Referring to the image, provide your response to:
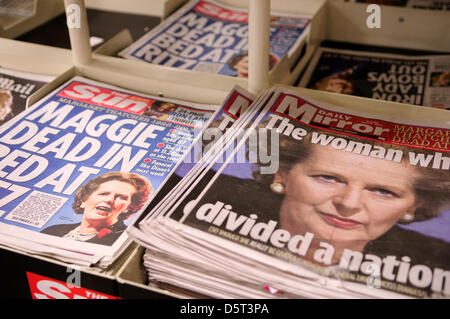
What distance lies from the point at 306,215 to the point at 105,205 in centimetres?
27

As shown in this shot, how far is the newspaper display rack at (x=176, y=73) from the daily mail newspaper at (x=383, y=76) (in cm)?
5

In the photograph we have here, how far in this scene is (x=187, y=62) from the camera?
1.02m

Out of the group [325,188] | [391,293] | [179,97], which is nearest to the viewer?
[391,293]

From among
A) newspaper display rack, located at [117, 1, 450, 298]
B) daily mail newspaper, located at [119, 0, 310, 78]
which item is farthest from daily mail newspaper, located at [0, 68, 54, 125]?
newspaper display rack, located at [117, 1, 450, 298]

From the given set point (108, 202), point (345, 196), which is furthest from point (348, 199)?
point (108, 202)

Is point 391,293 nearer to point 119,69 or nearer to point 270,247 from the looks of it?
point 270,247

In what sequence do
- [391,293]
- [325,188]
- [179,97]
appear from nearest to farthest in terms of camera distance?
[391,293] < [325,188] < [179,97]

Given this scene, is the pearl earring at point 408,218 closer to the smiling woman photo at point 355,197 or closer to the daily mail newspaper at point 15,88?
the smiling woman photo at point 355,197

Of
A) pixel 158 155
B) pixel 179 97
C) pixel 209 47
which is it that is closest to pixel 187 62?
pixel 209 47

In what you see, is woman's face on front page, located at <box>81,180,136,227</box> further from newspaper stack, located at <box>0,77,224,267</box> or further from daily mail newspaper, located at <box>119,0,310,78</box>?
daily mail newspaper, located at <box>119,0,310,78</box>

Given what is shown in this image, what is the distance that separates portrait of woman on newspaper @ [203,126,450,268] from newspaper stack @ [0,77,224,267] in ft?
0.50

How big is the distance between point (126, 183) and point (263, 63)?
298 millimetres

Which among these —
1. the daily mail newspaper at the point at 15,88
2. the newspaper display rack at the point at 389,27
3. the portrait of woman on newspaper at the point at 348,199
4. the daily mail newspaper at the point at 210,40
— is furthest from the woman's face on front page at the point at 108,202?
the newspaper display rack at the point at 389,27

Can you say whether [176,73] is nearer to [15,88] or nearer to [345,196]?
[15,88]
